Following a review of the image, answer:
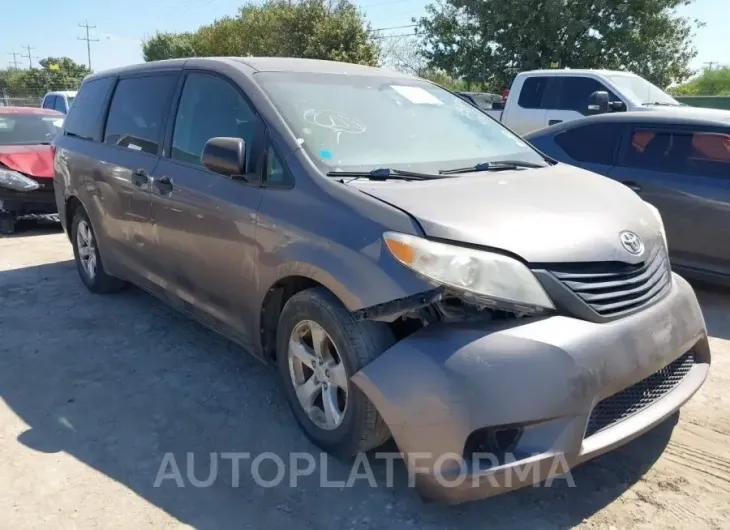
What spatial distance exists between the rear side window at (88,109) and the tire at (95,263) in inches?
26.0

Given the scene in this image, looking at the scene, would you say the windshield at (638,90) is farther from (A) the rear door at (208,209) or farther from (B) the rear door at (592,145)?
(A) the rear door at (208,209)

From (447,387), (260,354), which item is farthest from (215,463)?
(447,387)

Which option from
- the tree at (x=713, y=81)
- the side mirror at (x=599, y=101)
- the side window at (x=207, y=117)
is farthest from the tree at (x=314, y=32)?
the side window at (x=207, y=117)

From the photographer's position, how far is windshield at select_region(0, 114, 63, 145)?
8875mm

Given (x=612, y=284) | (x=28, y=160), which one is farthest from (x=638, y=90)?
(x=28, y=160)

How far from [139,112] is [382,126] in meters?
2.01

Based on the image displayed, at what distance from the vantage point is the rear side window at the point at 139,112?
4203 millimetres

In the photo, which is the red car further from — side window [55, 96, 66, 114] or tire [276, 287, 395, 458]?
side window [55, 96, 66, 114]

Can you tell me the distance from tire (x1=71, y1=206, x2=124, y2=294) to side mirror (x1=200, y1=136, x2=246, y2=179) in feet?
7.70

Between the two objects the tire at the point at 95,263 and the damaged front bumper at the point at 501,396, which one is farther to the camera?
the tire at the point at 95,263

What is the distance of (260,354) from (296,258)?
723mm

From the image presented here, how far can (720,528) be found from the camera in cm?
256

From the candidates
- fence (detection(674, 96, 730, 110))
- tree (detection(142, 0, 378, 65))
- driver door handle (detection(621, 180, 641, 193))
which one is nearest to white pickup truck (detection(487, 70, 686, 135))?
driver door handle (detection(621, 180, 641, 193))

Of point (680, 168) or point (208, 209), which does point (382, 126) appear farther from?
point (680, 168)
